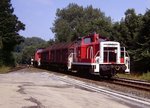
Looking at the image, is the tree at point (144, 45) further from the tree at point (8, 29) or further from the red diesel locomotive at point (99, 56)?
the tree at point (8, 29)

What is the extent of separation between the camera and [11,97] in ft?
43.8

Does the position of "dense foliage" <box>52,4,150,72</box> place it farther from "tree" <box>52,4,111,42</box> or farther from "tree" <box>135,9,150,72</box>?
"tree" <box>52,4,111,42</box>

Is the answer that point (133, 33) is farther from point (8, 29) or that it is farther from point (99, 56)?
point (8, 29)

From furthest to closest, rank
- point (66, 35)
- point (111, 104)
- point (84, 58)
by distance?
point (66, 35), point (84, 58), point (111, 104)

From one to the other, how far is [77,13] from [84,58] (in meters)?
96.6

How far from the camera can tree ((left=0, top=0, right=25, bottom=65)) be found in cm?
6272

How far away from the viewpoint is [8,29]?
6375 centimetres

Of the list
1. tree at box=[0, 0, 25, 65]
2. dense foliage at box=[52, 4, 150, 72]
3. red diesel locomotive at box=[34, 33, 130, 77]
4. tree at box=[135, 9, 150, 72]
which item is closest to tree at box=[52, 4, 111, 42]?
dense foliage at box=[52, 4, 150, 72]

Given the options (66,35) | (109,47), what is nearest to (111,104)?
(109,47)

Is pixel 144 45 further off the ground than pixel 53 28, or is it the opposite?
pixel 53 28

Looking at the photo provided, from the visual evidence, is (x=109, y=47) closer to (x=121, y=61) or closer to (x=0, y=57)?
(x=121, y=61)

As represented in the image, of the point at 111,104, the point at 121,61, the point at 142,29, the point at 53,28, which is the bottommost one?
the point at 111,104

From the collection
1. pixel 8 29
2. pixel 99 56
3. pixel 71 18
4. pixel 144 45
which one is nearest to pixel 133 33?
pixel 144 45

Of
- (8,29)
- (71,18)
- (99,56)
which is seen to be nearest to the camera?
(99,56)
